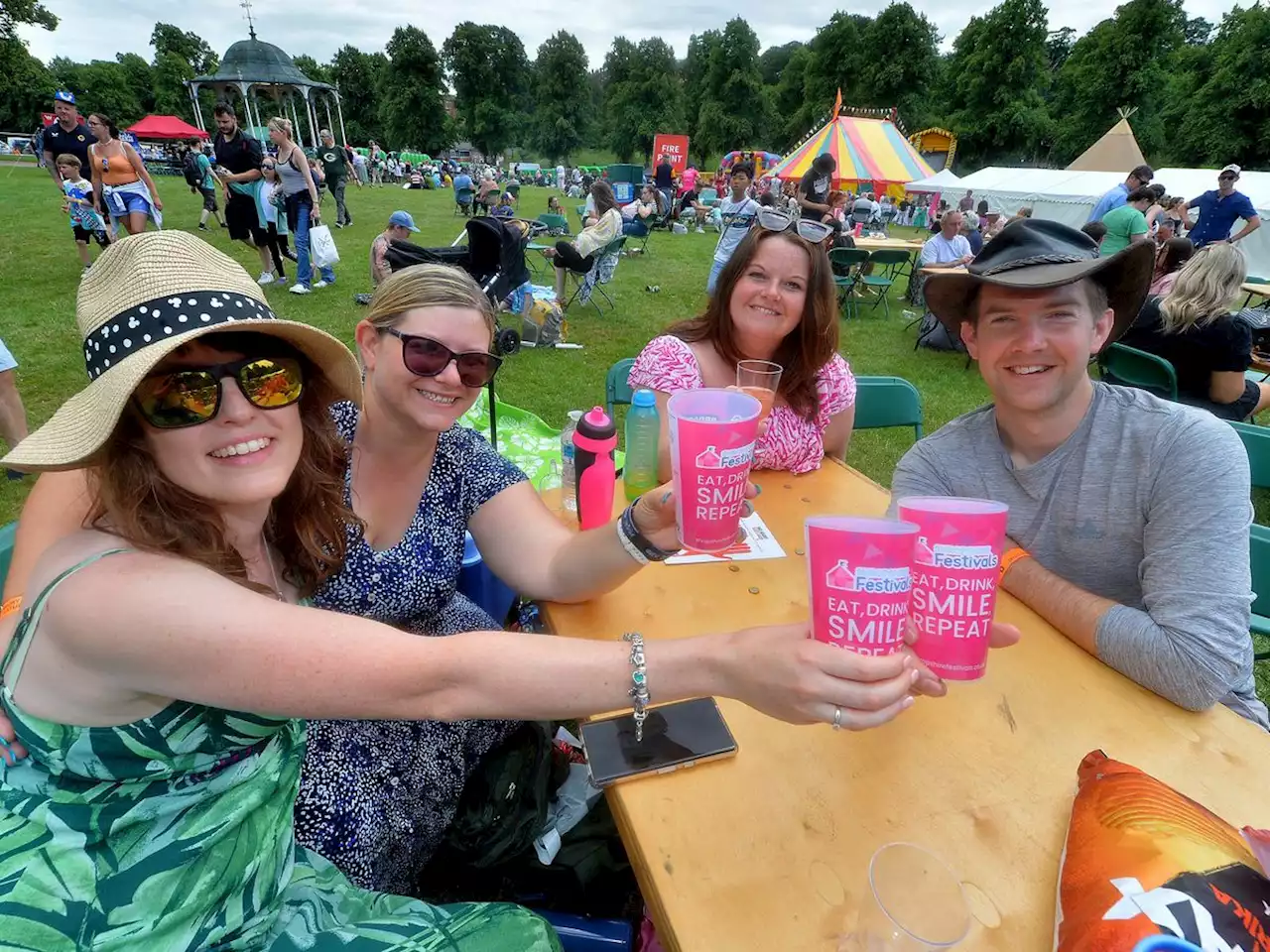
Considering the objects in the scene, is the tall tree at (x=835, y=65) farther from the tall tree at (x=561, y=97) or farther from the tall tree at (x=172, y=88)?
the tall tree at (x=172, y=88)

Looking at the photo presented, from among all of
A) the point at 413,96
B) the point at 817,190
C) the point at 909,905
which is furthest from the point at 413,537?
the point at 413,96

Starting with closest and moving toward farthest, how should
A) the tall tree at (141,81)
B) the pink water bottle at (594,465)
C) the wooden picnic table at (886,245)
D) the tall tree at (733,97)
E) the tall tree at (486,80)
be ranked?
the pink water bottle at (594,465) < the wooden picnic table at (886,245) < the tall tree at (733,97) < the tall tree at (486,80) < the tall tree at (141,81)

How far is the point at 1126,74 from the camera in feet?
136

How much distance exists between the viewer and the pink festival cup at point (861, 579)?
97 centimetres

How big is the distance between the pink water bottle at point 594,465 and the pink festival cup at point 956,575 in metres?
1.10

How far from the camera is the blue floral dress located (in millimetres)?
1730

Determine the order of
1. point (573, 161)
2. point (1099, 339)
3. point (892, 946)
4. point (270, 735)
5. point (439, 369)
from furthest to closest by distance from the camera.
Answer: point (573, 161)
point (1099, 339)
point (439, 369)
point (270, 735)
point (892, 946)

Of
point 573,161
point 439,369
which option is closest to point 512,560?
point 439,369

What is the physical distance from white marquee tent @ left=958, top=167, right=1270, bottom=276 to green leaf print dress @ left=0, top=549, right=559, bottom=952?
74.6 feet

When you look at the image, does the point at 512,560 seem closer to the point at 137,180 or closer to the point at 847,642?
the point at 847,642

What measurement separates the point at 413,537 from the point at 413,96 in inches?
2430

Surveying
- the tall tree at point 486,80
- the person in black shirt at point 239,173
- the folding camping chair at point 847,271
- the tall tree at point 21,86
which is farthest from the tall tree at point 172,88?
the folding camping chair at point 847,271

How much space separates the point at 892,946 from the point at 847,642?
43 cm

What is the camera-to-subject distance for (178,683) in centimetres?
103
